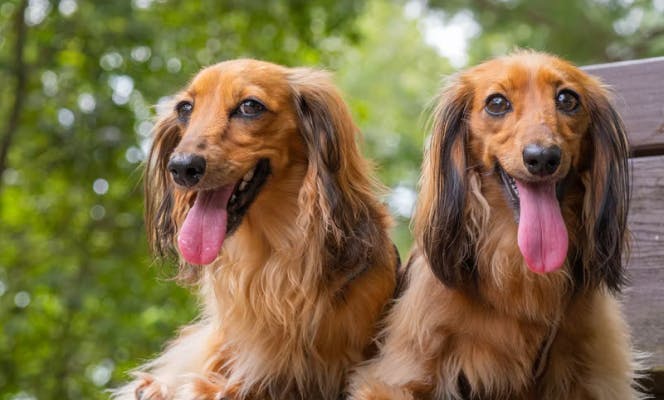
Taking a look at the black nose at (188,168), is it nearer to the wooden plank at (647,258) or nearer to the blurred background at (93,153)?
the wooden plank at (647,258)

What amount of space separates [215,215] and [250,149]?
0.22 m

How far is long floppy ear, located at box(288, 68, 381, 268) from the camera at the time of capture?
122 inches

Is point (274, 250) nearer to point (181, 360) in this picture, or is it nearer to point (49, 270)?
point (181, 360)

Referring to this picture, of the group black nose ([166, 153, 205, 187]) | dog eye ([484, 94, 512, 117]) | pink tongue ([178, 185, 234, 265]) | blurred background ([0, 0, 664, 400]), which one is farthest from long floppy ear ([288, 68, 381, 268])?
blurred background ([0, 0, 664, 400])

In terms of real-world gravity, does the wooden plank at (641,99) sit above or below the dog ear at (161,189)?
above

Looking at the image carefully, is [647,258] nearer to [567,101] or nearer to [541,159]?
[567,101]

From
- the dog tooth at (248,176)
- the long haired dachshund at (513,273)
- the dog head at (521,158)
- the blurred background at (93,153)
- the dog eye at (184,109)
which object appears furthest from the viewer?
the blurred background at (93,153)

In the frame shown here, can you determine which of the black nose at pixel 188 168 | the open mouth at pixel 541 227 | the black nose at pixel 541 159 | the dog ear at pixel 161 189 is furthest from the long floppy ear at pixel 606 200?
the dog ear at pixel 161 189

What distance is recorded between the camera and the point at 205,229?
2.98 meters

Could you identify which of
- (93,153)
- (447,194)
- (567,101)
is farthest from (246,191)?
(93,153)

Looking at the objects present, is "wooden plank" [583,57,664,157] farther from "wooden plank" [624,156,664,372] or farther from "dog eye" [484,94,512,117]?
"dog eye" [484,94,512,117]

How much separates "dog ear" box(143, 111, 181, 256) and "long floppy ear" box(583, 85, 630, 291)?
1.33 meters

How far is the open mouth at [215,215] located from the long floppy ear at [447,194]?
1.65 ft

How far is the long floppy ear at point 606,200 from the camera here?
2.88 metres
